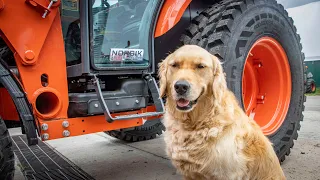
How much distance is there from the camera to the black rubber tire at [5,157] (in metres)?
2.04

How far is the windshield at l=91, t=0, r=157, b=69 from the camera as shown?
2.72 meters

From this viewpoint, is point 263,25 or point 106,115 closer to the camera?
point 106,115

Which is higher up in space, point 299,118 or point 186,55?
point 186,55

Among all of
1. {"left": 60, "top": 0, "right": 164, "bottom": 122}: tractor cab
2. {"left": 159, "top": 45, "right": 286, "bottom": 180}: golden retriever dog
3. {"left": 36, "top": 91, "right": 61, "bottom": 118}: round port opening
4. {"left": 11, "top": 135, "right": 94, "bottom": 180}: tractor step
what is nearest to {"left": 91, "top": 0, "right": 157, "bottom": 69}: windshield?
{"left": 60, "top": 0, "right": 164, "bottom": 122}: tractor cab

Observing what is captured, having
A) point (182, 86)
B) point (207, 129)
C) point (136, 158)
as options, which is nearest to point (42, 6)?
point (182, 86)

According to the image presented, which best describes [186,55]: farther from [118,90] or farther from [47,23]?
[47,23]

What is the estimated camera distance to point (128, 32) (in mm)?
2906

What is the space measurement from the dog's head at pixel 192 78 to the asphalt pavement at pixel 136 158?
1.37m

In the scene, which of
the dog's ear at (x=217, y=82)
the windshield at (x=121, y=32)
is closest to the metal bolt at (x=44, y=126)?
the windshield at (x=121, y=32)

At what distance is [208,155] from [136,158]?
2.10 meters

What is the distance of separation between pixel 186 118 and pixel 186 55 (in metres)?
0.45

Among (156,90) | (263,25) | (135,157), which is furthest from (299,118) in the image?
(135,157)

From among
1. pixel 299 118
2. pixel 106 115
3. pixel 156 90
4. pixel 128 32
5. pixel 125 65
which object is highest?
pixel 128 32

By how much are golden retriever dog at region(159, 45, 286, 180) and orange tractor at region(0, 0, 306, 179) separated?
0.64 meters
